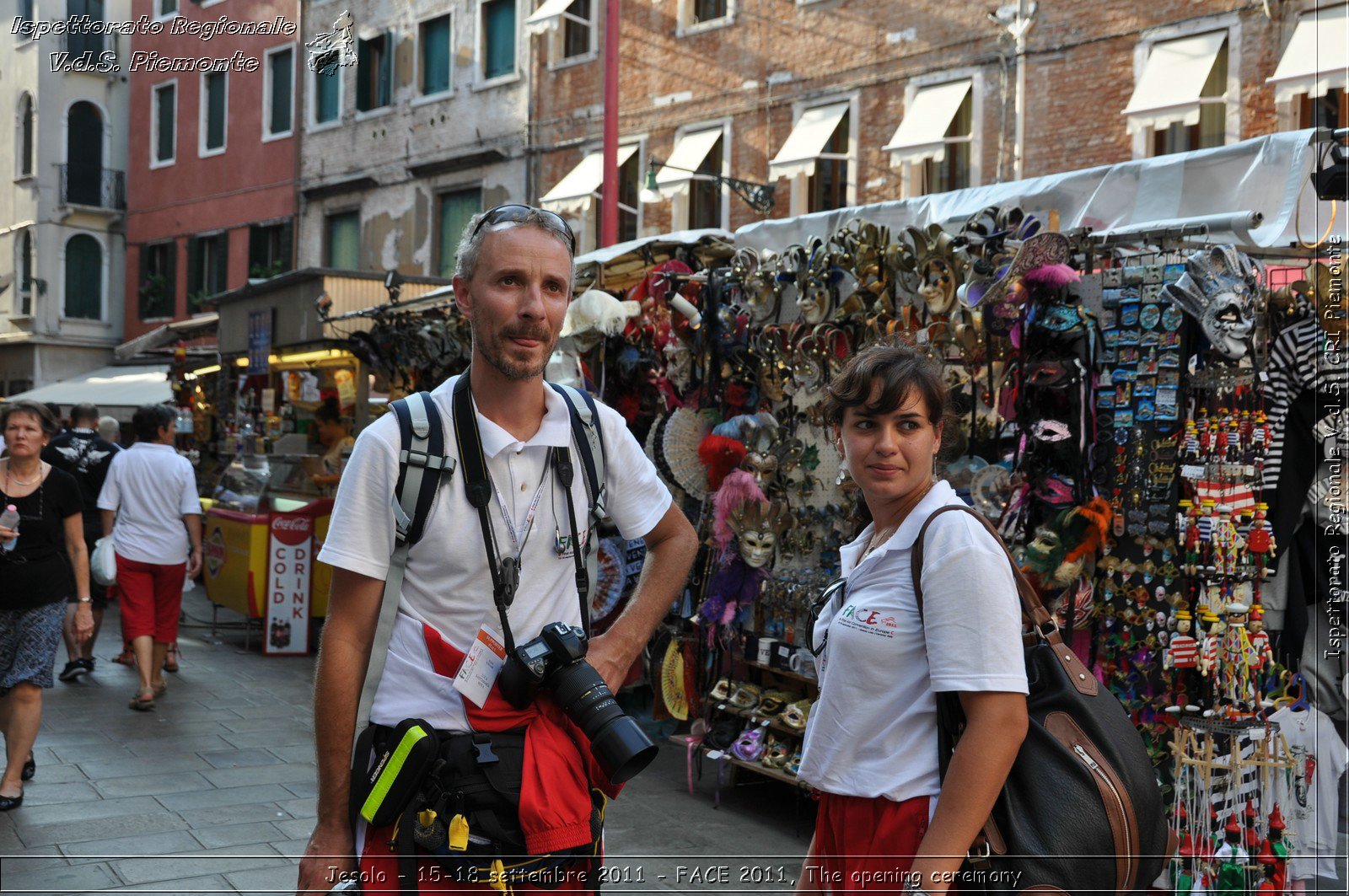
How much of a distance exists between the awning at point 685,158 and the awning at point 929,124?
3032mm

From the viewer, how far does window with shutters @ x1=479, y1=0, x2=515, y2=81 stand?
1977 centimetres

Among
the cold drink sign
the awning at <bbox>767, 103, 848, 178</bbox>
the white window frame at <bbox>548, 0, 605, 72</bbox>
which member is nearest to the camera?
the cold drink sign

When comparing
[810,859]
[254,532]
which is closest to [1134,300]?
[810,859]

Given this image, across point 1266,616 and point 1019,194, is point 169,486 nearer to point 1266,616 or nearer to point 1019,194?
point 1019,194

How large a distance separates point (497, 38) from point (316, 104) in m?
4.92

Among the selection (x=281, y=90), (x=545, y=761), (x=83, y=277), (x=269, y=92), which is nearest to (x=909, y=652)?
(x=545, y=761)

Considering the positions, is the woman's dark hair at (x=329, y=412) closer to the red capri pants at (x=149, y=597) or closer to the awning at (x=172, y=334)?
the awning at (x=172, y=334)

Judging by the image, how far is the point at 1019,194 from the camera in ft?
18.7

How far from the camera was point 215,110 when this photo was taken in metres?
24.5

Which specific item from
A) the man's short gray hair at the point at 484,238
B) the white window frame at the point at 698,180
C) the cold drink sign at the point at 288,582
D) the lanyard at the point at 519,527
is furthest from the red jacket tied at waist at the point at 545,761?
the white window frame at the point at 698,180

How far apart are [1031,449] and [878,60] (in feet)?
38.4

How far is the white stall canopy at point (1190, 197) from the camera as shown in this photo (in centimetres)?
484

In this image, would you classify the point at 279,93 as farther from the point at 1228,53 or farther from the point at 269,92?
the point at 1228,53

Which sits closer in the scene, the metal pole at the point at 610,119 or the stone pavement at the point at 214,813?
the stone pavement at the point at 214,813
